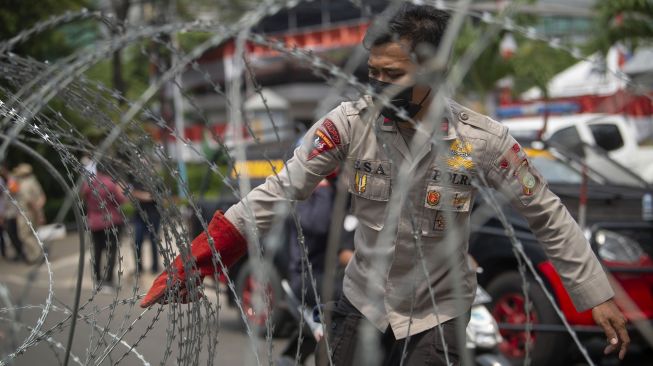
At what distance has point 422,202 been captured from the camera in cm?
251

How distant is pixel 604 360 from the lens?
5.84 meters

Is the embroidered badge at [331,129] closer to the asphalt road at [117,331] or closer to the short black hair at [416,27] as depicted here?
the short black hair at [416,27]

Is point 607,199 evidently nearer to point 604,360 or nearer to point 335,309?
point 604,360

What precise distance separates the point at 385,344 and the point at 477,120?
0.71 meters

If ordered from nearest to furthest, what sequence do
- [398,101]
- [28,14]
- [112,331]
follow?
1. [398,101]
2. [112,331]
3. [28,14]

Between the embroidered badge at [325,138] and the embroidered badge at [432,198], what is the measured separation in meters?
0.31

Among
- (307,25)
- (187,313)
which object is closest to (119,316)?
(187,313)

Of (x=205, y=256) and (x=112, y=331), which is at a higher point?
(x=205, y=256)

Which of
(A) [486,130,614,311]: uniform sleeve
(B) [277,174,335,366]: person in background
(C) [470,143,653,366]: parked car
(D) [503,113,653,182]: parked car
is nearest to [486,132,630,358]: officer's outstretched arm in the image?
(A) [486,130,614,311]: uniform sleeve

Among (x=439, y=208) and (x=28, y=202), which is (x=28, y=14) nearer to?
(x=28, y=202)

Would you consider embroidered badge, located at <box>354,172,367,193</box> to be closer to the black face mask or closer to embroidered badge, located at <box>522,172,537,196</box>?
the black face mask

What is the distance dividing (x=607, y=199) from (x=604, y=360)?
3.71 ft

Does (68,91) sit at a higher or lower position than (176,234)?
higher

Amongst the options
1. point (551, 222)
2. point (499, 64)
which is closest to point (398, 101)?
point (551, 222)
